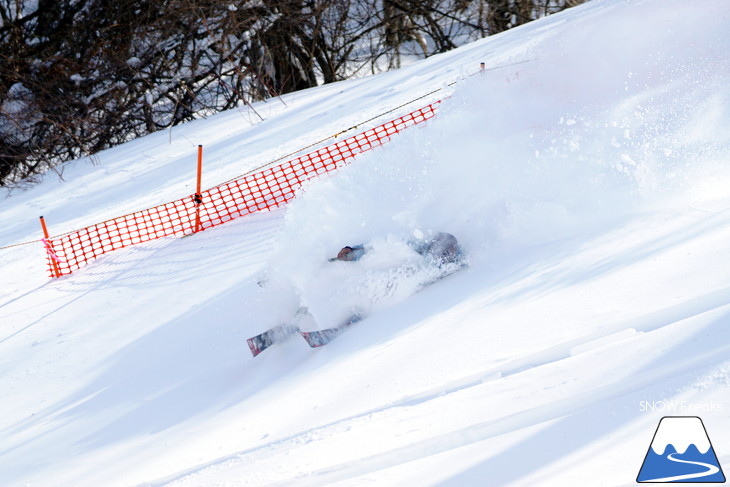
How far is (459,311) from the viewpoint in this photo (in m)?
4.93

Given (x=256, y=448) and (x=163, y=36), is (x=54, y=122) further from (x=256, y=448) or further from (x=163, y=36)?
(x=256, y=448)

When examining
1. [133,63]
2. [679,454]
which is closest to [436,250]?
[679,454]

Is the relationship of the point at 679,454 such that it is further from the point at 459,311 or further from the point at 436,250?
the point at 436,250

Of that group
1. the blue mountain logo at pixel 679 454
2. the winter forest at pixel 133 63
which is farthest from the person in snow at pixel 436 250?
the winter forest at pixel 133 63

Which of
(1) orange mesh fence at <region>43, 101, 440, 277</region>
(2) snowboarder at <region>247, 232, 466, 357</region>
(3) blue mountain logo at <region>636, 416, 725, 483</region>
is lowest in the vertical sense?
(3) blue mountain logo at <region>636, 416, 725, 483</region>

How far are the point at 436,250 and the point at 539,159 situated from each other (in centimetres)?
112

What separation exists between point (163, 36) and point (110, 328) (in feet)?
27.1

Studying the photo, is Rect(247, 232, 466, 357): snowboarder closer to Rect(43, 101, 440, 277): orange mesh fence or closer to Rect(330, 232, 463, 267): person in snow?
Rect(330, 232, 463, 267): person in snow

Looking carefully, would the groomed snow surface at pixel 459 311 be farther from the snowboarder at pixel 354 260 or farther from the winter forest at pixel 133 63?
the winter forest at pixel 133 63

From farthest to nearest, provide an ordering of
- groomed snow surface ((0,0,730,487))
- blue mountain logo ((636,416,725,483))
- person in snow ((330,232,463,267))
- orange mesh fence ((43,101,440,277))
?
orange mesh fence ((43,101,440,277))
person in snow ((330,232,463,267))
groomed snow surface ((0,0,730,487))
blue mountain logo ((636,416,725,483))

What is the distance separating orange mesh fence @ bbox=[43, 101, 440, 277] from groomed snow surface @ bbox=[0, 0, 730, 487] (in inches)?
12.8

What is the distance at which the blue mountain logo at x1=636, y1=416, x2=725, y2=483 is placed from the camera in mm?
3162

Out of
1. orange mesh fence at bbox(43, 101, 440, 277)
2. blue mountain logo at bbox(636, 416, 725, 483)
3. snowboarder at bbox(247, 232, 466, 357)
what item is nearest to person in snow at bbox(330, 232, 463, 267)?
snowboarder at bbox(247, 232, 466, 357)

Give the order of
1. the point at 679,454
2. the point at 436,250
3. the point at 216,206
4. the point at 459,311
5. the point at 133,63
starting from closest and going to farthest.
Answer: the point at 679,454, the point at 459,311, the point at 436,250, the point at 216,206, the point at 133,63
